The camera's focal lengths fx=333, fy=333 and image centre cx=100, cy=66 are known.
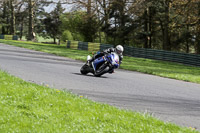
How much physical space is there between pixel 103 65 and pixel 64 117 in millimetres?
7210

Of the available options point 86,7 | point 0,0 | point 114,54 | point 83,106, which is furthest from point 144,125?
point 0,0

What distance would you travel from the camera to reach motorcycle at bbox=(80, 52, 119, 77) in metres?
12.4

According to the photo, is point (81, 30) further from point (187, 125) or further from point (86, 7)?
point (187, 125)

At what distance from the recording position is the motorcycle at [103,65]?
12.4 meters

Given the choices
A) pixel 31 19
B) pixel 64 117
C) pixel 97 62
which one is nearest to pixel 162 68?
pixel 97 62

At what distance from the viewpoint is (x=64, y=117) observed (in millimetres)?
5715

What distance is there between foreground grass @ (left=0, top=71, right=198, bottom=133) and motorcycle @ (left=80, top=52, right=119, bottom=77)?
5.05 meters

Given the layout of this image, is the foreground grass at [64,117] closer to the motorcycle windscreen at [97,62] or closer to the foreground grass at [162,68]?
the motorcycle windscreen at [97,62]

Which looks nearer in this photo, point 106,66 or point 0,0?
point 106,66

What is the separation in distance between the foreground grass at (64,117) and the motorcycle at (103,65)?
5055 mm

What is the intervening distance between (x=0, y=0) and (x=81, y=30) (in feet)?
80.7

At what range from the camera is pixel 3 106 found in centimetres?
600

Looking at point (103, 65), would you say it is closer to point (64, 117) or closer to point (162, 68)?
point (64, 117)

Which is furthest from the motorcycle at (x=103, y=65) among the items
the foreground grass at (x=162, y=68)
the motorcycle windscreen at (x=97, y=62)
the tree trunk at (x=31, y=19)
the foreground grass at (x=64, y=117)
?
the tree trunk at (x=31, y=19)
